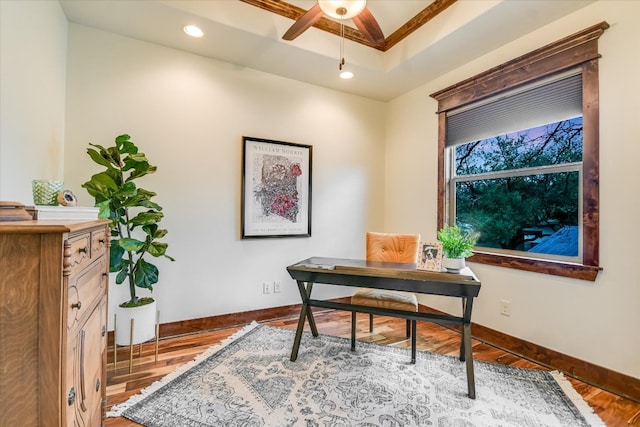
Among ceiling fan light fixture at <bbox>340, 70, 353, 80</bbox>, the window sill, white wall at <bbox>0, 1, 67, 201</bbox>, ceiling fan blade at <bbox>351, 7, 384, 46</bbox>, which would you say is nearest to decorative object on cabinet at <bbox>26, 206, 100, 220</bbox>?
white wall at <bbox>0, 1, 67, 201</bbox>

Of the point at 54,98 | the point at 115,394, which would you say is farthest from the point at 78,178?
the point at 115,394

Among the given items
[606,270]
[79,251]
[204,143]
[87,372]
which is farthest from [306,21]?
[606,270]

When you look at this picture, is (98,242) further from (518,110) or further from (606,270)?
(518,110)

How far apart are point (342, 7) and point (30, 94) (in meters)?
1.96

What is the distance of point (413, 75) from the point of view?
324 cm

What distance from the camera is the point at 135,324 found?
85.0 inches

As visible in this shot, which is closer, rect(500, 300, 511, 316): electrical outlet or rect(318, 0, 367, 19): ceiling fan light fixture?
rect(318, 0, 367, 19): ceiling fan light fixture

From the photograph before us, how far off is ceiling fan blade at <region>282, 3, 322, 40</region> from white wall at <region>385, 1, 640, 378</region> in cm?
176

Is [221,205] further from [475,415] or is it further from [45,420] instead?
[475,415]

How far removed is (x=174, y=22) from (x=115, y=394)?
2.72m

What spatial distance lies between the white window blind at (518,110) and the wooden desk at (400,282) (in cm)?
144

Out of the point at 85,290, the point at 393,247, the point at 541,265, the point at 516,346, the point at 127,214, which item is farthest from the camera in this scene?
the point at 393,247

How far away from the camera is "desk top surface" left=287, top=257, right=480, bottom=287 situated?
75.7 inches

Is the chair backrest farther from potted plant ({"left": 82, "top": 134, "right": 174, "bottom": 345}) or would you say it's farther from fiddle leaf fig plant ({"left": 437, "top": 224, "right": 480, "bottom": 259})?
potted plant ({"left": 82, "top": 134, "right": 174, "bottom": 345})
